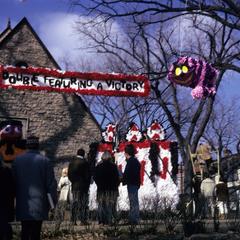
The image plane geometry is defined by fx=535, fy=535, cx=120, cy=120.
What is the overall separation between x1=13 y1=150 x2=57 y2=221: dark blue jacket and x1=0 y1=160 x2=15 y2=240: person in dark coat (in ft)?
0.38

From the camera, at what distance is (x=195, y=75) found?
14250 millimetres

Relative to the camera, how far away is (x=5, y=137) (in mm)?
17047

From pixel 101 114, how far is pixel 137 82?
21.2m

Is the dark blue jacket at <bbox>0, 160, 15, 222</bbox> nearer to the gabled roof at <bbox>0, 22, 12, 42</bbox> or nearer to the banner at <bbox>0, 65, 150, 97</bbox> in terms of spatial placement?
the banner at <bbox>0, 65, 150, 97</bbox>

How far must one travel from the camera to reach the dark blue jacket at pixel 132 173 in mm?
11945

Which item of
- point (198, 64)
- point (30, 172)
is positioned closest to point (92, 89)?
point (198, 64)

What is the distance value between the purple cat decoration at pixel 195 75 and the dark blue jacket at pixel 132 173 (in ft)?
10.5

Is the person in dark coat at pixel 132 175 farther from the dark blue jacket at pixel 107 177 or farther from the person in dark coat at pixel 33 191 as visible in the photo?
the person in dark coat at pixel 33 191

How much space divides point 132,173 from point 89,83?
705cm

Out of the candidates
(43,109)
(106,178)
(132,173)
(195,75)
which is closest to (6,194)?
(106,178)

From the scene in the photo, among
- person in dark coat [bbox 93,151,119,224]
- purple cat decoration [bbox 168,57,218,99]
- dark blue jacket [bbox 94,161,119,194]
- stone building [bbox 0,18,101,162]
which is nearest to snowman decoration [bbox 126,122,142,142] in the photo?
purple cat decoration [bbox 168,57,218,99]

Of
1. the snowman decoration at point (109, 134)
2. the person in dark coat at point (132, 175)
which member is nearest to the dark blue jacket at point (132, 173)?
the person in dark coat at point (132, 175)

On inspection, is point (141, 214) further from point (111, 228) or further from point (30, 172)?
point (30, 172)

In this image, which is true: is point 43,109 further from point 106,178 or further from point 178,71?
point 106,178
